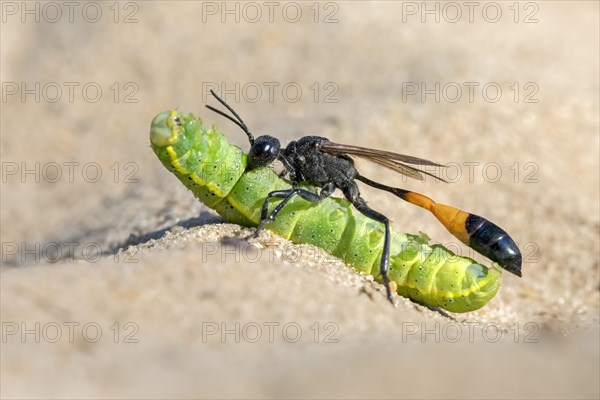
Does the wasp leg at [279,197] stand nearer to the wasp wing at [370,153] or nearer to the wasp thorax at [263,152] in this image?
the wasp thorax at [263,152]

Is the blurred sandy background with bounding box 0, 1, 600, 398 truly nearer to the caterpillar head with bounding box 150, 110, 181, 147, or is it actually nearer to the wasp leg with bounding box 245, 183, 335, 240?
the wasp leg with bounding box 245, 183, 335, 240

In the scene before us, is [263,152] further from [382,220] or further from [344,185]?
[382,220]

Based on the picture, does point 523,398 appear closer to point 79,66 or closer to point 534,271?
point 534,271

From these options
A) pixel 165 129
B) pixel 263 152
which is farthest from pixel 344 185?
pixel 165 129

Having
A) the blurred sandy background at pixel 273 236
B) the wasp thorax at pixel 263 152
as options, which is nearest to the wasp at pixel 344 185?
the wasp thorax at pixel 263 152

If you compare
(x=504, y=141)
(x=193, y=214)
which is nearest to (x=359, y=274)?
(x=193, y=214)

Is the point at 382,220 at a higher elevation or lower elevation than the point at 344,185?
lower
